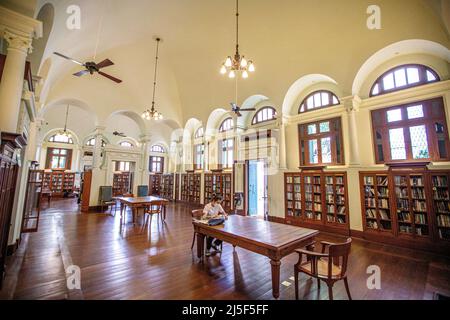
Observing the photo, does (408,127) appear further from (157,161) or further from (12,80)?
(157,161)

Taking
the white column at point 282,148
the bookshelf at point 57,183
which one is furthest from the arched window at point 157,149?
the white column at point 282,148

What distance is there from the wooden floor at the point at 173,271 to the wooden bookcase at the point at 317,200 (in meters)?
0.95

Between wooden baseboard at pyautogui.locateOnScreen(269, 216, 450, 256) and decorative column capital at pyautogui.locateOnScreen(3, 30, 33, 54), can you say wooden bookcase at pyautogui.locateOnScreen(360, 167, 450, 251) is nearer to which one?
wooden baseboard at pyautogui.locateOnScreen(269, 216, 450, 256)

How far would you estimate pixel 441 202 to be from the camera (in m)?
4.24

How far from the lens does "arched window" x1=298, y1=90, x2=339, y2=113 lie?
6.47 meters

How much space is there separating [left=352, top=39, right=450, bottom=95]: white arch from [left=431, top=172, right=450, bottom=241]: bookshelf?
2.82 meters

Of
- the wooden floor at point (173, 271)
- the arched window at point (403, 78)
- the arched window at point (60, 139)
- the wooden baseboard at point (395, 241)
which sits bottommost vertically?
the wooden floor at point (173, 271)

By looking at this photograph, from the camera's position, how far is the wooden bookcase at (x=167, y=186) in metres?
12.9

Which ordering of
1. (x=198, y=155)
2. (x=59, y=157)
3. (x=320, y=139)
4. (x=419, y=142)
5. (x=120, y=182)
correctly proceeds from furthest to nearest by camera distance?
(x=120, y=182)
(x=59, y=157)
(x=198, y=155)
(x=320, y=139)
(x=419, y=142)

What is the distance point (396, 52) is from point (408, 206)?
398 centimetres

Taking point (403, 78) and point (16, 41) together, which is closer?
point (16, 41)

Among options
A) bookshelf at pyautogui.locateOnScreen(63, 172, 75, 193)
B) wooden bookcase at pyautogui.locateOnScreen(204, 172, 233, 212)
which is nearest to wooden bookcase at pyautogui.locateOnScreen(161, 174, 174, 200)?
wooden bookcase at pyautogui.locateOnScreen(204, 172, 233, 212)

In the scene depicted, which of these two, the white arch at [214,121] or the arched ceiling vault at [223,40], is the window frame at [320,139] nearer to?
the arched ceiling vault at [223,40]

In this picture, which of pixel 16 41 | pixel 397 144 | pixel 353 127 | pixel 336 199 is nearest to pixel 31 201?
pixel 16 41
